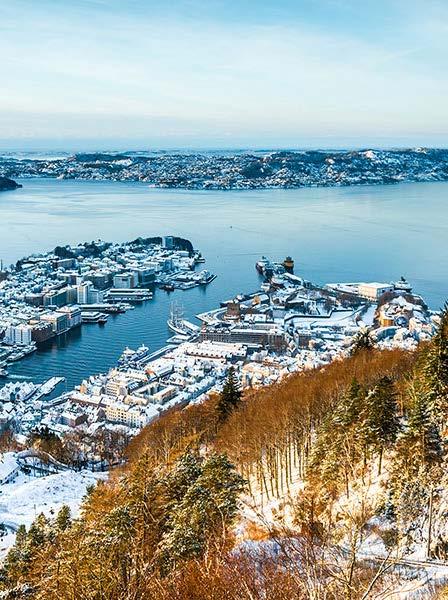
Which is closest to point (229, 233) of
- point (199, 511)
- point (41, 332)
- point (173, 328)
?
point (173, 328)

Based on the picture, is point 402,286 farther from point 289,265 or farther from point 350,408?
point 350,408

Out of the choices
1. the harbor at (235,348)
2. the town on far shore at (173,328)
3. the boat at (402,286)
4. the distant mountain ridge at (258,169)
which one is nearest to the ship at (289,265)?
the town on far shore at (173,328)

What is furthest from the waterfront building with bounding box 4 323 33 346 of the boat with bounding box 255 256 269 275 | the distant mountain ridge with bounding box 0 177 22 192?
the distant mountain ridge with bounding box 0 177 22 192

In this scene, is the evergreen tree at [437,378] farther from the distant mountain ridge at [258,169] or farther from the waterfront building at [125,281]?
the distant mountain ridge at [258,169]

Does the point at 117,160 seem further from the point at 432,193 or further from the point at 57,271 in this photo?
the point at 57,271

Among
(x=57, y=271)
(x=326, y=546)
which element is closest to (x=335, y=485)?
(x=326, y=546)
